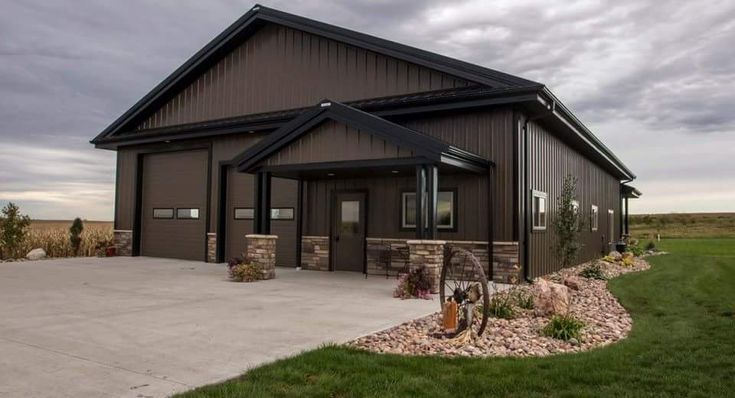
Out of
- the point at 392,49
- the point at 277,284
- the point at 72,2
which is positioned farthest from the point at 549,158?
A: the point at 72,2

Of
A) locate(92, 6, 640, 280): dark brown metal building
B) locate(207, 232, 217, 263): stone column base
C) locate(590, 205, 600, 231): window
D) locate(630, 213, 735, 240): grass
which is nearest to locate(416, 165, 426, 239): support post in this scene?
locate(92, 6, 640, 280): dark brown metal building

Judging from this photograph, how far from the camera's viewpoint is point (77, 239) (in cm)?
2092

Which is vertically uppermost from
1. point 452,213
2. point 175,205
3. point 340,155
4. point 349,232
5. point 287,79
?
point 287,79

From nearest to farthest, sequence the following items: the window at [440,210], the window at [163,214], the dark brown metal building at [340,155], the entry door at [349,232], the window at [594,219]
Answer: the dark brown metal building at [340,155] → the window at [440,210] → the entry door at [349,232] → the window at [163,214] → the window at [594,219]

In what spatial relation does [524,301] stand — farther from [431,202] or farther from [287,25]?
[287,25]

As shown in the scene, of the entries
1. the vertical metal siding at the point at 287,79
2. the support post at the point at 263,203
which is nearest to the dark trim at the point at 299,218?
the support post at the point at 263,203

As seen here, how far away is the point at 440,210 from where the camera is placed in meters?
13.2

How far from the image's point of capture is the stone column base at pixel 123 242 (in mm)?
19812

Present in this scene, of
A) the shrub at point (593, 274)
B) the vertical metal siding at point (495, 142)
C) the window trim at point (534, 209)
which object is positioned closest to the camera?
the vertical metal siding at point (495, 142)

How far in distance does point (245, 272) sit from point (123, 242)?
9.71 m

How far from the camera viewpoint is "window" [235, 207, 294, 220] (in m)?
15.9

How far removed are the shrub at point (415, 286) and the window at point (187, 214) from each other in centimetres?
1020

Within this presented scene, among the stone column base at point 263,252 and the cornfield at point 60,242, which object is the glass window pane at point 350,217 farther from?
the cornfield at point 60,242

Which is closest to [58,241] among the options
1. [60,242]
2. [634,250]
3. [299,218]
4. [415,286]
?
[60,242]
